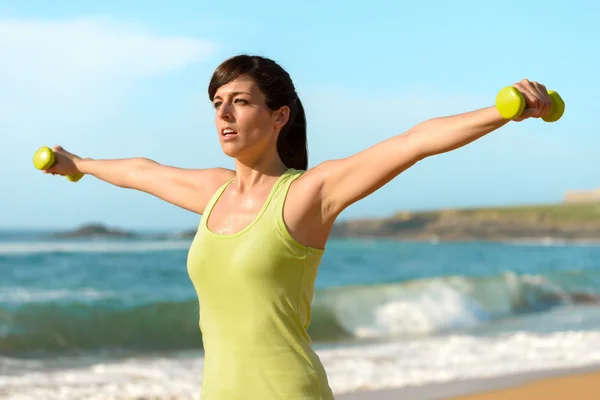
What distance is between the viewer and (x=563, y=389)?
6.60m

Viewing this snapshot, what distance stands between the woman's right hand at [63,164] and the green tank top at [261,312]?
1.00 metres

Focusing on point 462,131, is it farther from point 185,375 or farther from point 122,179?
point 185,375

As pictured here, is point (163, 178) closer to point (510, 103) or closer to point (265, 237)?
point (265, 237)

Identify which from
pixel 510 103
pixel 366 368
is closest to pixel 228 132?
pixel 510 103

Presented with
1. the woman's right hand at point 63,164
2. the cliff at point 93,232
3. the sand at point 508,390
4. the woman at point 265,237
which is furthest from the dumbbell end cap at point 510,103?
the cliff at point 93,232

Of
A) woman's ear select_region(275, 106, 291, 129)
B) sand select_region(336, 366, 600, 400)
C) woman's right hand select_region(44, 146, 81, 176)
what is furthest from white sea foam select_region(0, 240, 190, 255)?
woman's ear select_region(275, 106, 291, 129)

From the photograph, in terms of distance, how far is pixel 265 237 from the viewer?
2.22 m

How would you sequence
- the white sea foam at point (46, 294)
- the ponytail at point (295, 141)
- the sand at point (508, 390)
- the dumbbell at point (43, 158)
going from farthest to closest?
the white sea foam at point (46, 294), the sand at point (508, 390), the dumbbell at point (43, 158), the ponytail at point (295, 141)

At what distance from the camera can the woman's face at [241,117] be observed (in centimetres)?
232

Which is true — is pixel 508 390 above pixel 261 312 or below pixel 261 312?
below

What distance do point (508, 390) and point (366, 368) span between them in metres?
1.59

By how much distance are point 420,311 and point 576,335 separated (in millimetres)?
4397

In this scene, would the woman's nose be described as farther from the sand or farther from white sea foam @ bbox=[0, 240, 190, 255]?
white sea foam @ bbox=[0, 240, 190, 255]

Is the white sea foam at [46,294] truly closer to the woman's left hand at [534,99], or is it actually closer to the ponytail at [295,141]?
the ponytail at [295,141]
